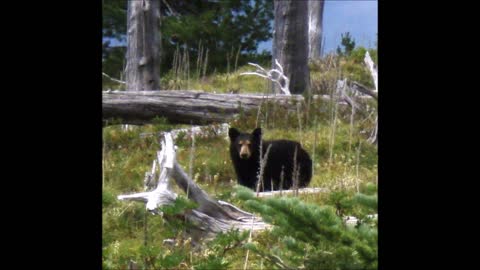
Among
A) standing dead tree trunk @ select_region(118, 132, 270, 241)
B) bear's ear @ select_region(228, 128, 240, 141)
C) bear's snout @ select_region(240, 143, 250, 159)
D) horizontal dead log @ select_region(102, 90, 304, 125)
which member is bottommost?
standing dead tree trunk @ select_region(118, 132, 270, 241)

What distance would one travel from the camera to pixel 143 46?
12234 millimetres

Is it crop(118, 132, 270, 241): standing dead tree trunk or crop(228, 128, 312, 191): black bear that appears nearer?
crop(118, 132, 270, 241): standing dead tree trunk

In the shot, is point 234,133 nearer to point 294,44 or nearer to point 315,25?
point 294,44

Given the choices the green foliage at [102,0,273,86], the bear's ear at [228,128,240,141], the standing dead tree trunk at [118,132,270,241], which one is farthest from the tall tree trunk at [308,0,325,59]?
the standing dead tree trunk at [118,132,270,241]

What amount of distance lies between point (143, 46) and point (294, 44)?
2.51 m

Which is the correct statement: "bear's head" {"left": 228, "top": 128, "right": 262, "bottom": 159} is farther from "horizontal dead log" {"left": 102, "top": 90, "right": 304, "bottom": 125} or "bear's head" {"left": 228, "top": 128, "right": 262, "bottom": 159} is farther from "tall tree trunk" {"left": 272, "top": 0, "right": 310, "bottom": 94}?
"tall tree trunk" {"left": 272, "top": 0, "right": 310, "bottom": 94}

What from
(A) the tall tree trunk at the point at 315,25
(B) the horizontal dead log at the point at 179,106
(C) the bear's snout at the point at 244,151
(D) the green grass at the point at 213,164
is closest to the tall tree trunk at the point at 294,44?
(D) the green grass at the point at 213,164

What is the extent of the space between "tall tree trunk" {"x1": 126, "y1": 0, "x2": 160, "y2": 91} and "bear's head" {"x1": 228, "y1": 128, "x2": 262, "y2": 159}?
12.9ft

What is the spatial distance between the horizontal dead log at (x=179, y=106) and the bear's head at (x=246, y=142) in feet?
4.92

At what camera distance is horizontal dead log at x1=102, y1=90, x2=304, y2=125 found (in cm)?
987
